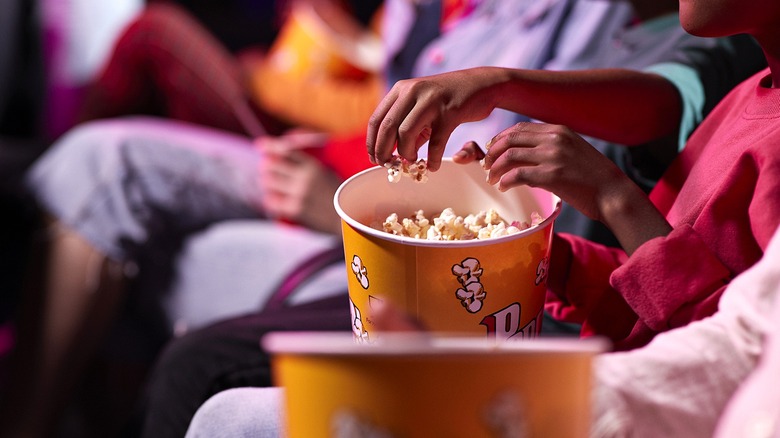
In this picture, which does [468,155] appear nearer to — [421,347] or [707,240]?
[707,240]

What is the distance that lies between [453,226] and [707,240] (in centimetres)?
19

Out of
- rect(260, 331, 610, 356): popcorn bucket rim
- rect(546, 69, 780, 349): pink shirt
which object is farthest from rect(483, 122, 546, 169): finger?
rect(260, 331, 610, 356): popcorn bucket rim

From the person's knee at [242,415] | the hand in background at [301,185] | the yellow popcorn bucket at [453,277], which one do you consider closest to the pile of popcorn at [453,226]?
the yellow popcorn bucket at [453,277]

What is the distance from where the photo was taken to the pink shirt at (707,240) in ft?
1.81

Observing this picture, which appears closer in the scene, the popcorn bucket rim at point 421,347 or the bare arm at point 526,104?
the popcorn bucket rim at point 421,347

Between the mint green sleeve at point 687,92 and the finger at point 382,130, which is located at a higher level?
the finger at point 382,130

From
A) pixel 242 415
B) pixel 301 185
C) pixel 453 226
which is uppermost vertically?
pixel 453 226

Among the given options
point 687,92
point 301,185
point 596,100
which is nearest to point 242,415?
point 596,100

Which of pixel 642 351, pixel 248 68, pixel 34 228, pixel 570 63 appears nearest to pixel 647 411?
pixel 642 351

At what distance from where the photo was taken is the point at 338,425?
42 cm

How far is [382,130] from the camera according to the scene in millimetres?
627

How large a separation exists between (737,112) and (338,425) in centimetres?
47

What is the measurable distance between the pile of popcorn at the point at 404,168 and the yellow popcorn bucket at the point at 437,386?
24cm

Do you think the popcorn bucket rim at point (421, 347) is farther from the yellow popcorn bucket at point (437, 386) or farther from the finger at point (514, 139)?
the finger at point (514, 139)
